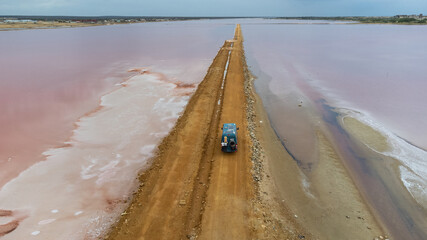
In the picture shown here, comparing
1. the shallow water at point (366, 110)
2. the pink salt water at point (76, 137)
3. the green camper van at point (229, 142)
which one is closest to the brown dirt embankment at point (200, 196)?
the green camper van at point (229, 142)

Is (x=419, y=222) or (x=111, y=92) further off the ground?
(x=111, y=92)

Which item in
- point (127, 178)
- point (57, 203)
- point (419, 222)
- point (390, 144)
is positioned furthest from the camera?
point (390, 144)

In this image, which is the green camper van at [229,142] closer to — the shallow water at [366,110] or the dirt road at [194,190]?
the dirt road at [194,190]

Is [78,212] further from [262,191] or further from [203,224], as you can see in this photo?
[262,191]

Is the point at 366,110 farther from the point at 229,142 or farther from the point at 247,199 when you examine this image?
the point at 247,199

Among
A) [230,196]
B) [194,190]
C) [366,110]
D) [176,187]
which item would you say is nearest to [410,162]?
[366,110]

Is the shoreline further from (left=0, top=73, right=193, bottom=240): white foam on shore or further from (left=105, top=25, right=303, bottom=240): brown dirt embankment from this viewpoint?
(left=0, top=73, right=193, bottom=240): white foam on shore

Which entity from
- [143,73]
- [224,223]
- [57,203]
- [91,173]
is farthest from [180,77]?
[224,223]

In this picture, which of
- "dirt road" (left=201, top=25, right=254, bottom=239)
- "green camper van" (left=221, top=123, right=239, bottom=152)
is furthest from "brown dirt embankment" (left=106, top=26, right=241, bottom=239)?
"green camper van" (left=221, top=123, right=239, bottom=152)
